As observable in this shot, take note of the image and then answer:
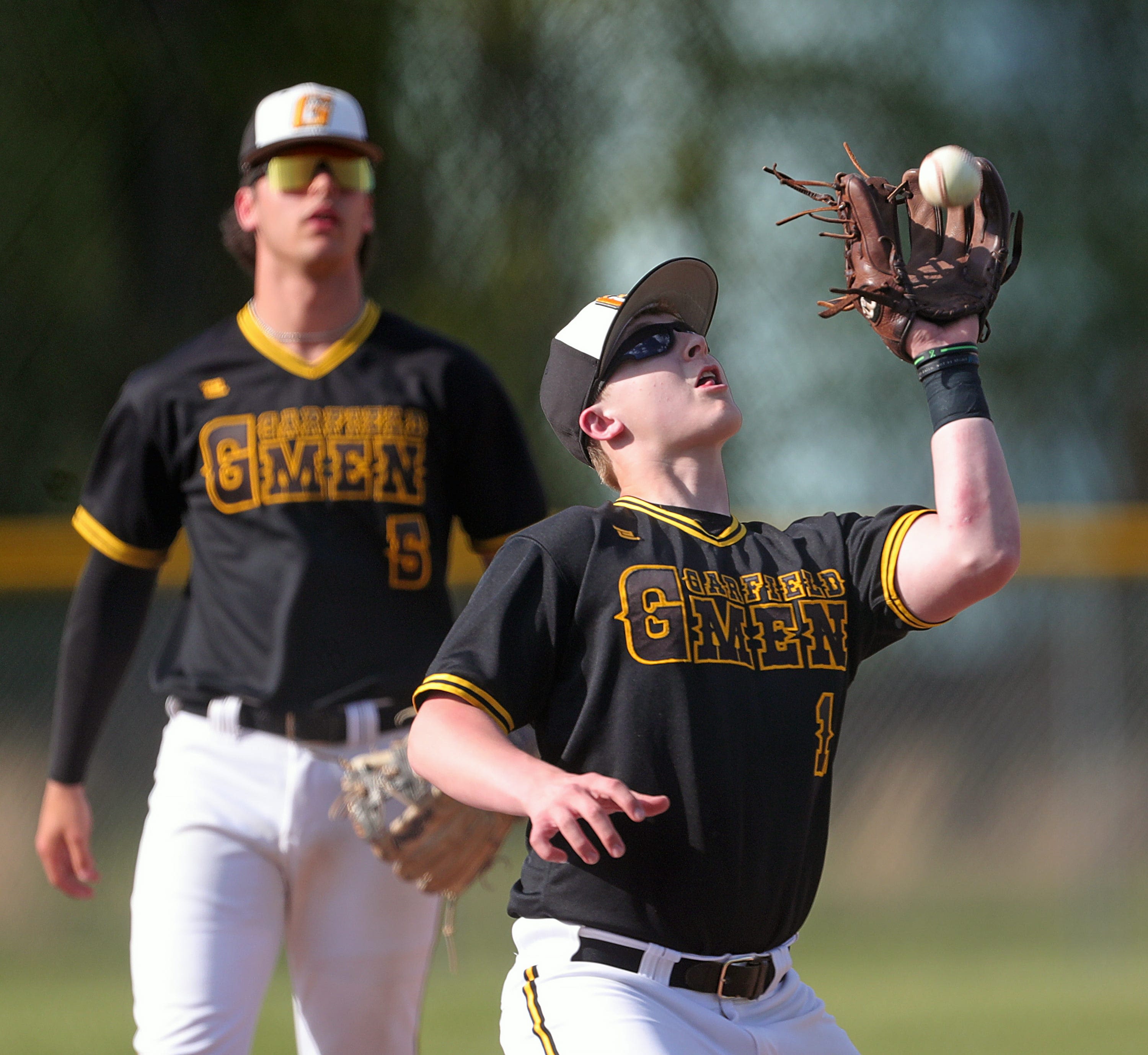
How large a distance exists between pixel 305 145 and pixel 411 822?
1162 millimetres

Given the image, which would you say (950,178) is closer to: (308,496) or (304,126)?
(308,496)

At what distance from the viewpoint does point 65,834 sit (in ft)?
8.91

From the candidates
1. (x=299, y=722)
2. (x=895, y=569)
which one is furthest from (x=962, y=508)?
(x=299, y=722)

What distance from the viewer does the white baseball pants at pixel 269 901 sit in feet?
7.59

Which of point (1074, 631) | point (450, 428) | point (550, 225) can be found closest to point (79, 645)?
point (450, 428)

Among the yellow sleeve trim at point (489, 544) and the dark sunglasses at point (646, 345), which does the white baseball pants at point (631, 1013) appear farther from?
the yellow sleeve trim at point (489, 544)

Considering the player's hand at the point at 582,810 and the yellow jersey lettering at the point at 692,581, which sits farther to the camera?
the yellow jersey lettering at the point at 692,581

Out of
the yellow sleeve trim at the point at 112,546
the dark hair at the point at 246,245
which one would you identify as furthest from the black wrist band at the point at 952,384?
the yellow sleeve trim at the point at 112,546

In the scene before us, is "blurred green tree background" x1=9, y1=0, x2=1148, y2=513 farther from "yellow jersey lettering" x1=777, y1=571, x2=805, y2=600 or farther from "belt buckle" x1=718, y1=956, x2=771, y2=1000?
"belt buckle" x1=718, y1=956, x2=771, y2=1000

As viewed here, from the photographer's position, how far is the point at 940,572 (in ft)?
5.71

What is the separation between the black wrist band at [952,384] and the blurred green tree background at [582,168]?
564 cm

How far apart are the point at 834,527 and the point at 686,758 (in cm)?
39

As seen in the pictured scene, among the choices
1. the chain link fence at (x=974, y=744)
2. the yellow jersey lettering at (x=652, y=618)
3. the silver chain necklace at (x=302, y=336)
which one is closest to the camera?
the yellow jersey lettering at (x=652, y=618)

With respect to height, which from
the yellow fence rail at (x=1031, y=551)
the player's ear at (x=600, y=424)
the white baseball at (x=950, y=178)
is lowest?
the player's ear at (x=600, y=424)
